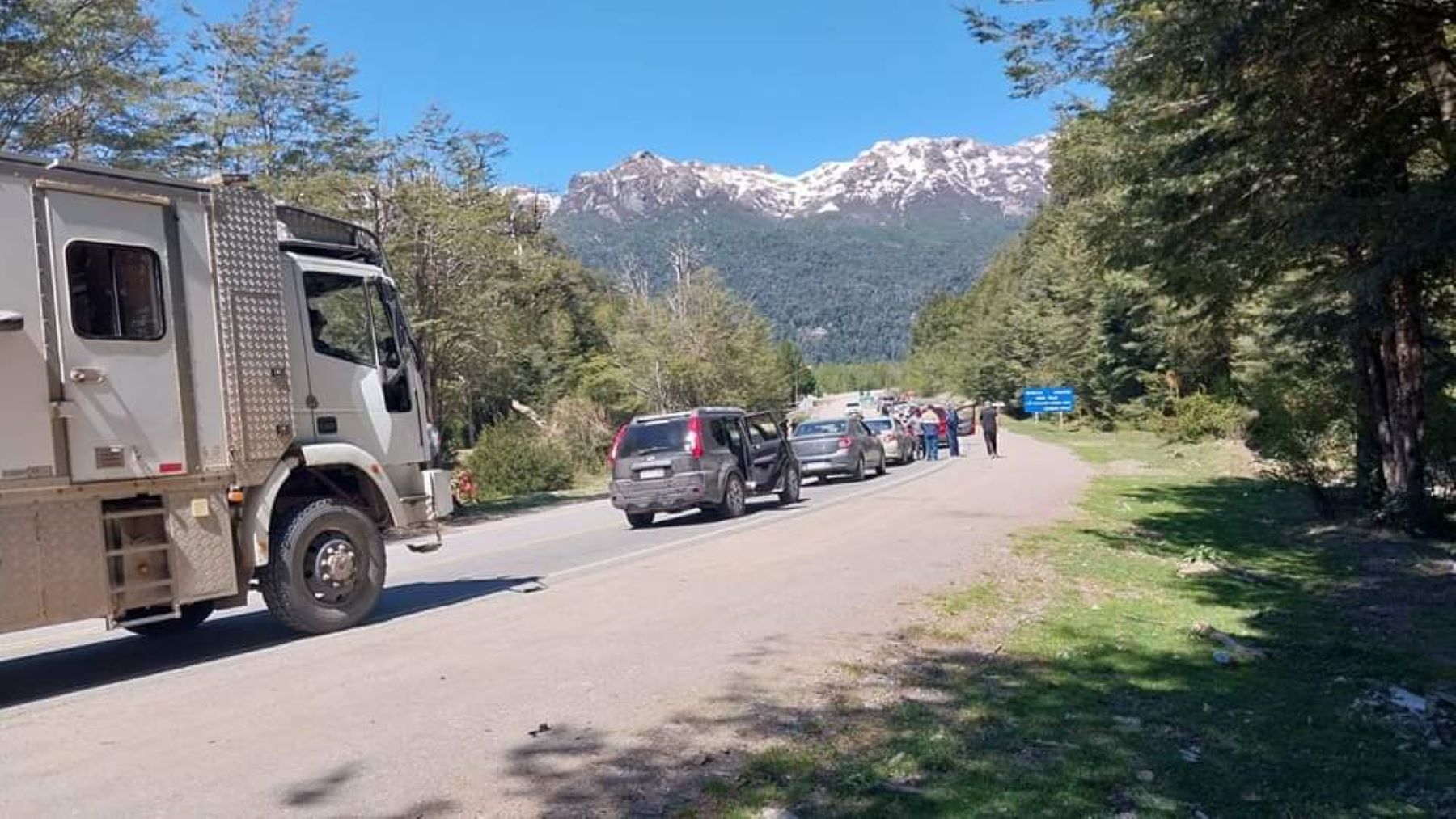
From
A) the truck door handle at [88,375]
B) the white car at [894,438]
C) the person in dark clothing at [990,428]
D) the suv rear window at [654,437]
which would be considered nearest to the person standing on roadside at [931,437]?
the white car at [894,438]

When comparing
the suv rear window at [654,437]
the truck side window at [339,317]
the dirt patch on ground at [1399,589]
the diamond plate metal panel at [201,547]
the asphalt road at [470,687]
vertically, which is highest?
the truck side window at [339,317]

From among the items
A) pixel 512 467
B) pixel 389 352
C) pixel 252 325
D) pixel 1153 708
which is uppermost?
pixel 252 325

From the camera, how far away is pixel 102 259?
7.52 m

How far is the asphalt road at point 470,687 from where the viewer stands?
4.94m

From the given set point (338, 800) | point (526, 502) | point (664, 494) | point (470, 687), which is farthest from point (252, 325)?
point (526, 502)

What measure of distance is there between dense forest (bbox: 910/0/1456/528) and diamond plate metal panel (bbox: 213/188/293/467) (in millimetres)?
7508

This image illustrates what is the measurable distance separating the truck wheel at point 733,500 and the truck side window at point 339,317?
8.83 metres

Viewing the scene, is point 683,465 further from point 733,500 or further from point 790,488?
point 790,488

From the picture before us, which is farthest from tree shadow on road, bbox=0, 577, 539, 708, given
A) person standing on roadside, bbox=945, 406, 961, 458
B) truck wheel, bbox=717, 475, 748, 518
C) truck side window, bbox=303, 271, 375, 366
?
person standing on roadside, bbox=945, 406, 961, 458

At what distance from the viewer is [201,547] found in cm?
789

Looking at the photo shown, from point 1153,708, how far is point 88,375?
7411mm

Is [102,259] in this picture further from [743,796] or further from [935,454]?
[935,454]

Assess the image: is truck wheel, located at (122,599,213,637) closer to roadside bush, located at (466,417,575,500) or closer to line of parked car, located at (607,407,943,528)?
line of parked car, located at (607,407,943,528)

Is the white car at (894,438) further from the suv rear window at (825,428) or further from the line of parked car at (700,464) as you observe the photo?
the line of parked car at (700,464)
